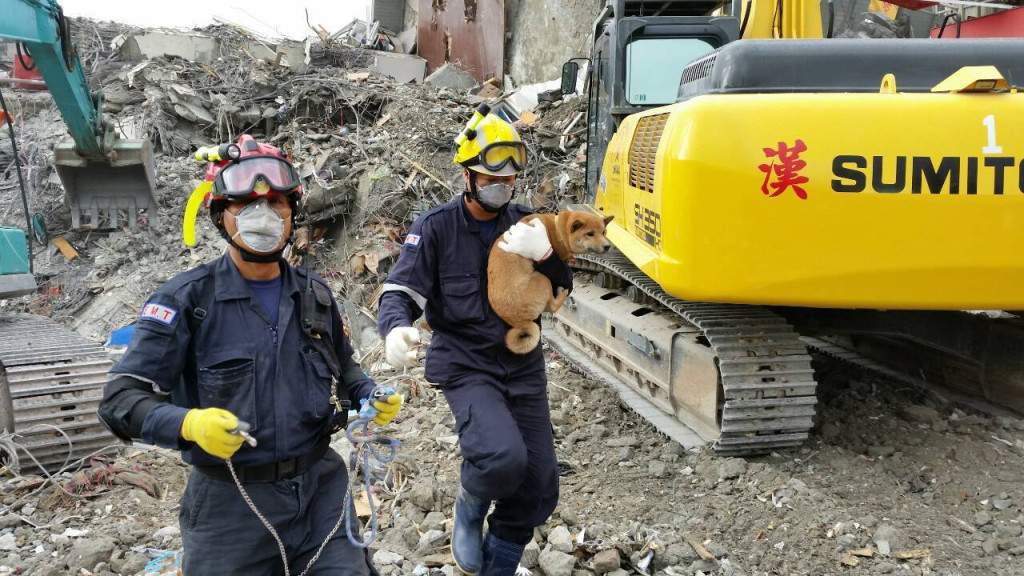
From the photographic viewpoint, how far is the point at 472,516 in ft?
11.0

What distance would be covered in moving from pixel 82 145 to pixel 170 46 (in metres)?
8.78

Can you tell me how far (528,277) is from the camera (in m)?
3.34

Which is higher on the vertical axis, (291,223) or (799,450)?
(291,223)

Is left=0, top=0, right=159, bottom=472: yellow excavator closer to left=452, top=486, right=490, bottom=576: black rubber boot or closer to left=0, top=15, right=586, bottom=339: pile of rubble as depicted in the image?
left=0, top=15, right=586, bottom=339: pile of rubble

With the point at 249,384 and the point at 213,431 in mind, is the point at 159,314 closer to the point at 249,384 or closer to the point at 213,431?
the point at 249,384

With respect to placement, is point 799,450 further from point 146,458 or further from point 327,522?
point 146,458

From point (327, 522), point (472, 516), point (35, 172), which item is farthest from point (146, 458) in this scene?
point (35, 172)

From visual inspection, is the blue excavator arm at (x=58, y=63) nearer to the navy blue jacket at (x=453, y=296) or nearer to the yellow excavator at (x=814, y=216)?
the navy blue jacket at (x=453, y=296)

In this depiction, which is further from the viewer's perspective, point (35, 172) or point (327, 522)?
point (35, 172)

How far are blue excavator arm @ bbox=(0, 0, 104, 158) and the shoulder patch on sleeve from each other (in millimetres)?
4383

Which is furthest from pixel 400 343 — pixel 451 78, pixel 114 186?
pixel 451 78

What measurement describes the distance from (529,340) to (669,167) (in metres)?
1.08

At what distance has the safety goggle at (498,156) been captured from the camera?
321 cm

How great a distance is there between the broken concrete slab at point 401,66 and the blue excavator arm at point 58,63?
9.35 meters
